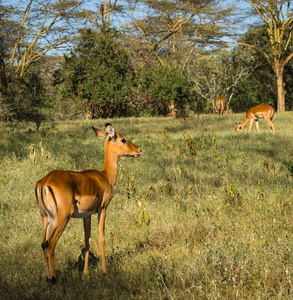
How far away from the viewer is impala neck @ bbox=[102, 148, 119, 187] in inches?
135

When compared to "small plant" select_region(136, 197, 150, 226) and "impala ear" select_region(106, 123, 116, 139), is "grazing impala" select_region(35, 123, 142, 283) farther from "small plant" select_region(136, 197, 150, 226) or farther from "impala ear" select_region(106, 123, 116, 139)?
"small plant" select_region(136, 197, 150, 226)

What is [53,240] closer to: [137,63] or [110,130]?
[110,130]

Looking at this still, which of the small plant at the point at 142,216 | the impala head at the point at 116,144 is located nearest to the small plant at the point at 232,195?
the small plant at the point at 142,216

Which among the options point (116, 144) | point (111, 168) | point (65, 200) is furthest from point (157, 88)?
point (65, 200)

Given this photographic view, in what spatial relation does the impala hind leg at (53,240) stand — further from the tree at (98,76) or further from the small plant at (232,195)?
the tree at (98,76)

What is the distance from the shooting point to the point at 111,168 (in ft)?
11.5

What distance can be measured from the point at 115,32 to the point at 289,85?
612 inches

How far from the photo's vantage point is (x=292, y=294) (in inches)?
102

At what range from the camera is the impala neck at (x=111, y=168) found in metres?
3.43

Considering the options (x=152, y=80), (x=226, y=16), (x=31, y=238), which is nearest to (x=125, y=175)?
(x=31, y=238)

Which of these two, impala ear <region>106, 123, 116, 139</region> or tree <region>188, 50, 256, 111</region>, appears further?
tree <region>188, 50, 256, 111</region>

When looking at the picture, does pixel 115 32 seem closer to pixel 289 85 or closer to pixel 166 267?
pixel 289 85

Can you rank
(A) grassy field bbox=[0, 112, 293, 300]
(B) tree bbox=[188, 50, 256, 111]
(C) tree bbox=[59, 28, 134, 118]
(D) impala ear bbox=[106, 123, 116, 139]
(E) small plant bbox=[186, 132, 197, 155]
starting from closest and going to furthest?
(A) grassy field bbox=[0, 112, 293, 300] → (D) impala ear bbox=[106, 123, 116, 139] → (E) small plant bbox=[186, 132, 197, 155] → (C) tree bbox=[59, 28, 134, 118] → (B) tree bbox=[188, 50, 256, 111]

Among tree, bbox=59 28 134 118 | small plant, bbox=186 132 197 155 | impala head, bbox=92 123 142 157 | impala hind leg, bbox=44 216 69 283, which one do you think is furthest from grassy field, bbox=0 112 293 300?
tree, bbox=59 28 134 118
